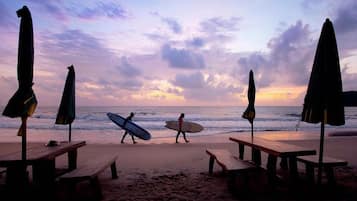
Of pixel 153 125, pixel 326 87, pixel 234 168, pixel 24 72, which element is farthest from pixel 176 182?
pixel 153 125

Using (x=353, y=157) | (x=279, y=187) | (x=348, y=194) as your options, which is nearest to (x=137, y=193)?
(x=279, y=187)

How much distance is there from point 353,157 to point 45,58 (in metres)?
15.6

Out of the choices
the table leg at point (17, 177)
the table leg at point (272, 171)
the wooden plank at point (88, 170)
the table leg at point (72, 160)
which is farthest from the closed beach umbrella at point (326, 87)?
the table leg at point (72, 160)

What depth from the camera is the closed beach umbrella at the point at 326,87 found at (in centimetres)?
412

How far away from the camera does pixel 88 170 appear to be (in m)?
4.84

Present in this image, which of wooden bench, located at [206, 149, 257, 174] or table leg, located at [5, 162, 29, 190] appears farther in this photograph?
wooden bench, located at [206, 149, 257, 174]

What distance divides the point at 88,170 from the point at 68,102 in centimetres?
228

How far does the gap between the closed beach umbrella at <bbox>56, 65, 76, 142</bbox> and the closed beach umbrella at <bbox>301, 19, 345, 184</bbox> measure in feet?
15.3

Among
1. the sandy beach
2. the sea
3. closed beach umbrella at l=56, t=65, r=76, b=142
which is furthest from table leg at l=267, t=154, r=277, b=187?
the sea

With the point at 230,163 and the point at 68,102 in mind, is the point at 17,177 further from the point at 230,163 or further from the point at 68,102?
the point at 230,163

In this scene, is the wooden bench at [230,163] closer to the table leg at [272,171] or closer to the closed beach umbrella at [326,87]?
the table leg at [272,171]

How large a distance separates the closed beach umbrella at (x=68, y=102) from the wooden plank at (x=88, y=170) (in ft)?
4.29

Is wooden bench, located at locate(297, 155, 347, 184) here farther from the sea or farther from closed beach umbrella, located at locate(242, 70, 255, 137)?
the sea

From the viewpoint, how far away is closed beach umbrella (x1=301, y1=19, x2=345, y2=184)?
412cm
